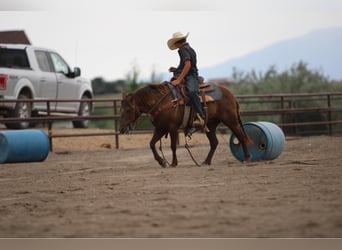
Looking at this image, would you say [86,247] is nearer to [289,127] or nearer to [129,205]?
[129,205]

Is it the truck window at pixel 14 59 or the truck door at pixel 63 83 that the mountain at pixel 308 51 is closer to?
the truck window at pixel 14 59

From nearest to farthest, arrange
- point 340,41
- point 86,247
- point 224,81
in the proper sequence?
point 86,247
point 340,41
point 224,81

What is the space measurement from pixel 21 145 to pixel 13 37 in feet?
13.9

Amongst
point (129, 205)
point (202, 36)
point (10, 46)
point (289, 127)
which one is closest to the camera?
point (129, 205)

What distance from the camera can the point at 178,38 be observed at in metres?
9.00

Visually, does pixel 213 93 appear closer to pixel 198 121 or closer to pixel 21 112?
pixel 198 121

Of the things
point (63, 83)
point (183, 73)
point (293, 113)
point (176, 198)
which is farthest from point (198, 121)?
point (293, 113)

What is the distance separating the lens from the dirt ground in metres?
5.65

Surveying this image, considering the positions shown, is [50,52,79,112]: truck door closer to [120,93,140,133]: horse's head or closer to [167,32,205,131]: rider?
[120,93,140,133]: horse's head

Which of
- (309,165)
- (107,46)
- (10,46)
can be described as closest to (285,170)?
(309,165)

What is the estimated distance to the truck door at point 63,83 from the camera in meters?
14.0

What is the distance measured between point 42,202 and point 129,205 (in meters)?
1.01

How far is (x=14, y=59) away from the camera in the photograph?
1309 cm

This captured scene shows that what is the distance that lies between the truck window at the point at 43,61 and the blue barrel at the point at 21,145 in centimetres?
308
